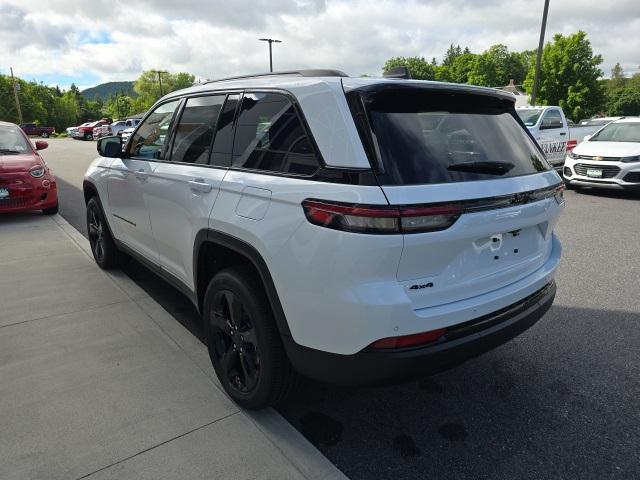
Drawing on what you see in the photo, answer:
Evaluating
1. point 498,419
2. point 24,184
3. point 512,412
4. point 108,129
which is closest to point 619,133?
point 512,412

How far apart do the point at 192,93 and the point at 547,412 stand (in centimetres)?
304

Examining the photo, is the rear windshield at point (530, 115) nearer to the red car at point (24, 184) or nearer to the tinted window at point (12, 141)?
the red car at point (24, 184)

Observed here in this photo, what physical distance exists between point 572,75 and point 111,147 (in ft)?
132

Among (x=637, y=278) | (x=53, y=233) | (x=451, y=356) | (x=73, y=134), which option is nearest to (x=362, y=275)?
(x=451, y=356)

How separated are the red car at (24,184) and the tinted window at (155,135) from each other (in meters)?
4.41

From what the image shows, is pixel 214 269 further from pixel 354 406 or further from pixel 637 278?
pixel 637 278

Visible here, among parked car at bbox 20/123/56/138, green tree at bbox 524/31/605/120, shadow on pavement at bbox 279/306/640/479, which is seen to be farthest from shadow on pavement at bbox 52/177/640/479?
parked car at bbox 20/123/56/138

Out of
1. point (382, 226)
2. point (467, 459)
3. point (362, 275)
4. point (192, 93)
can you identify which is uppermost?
point (192, 93)

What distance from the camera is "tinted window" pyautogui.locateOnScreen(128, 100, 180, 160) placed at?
3.46 m

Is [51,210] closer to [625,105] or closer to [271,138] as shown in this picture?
[271,138]

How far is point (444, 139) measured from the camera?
2.18 m

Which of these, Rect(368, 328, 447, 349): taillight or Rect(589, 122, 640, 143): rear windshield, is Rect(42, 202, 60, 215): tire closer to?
Rect(368, 328, 447, 349): taillight

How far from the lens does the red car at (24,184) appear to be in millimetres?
7168

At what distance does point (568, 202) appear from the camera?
8.72 meters
